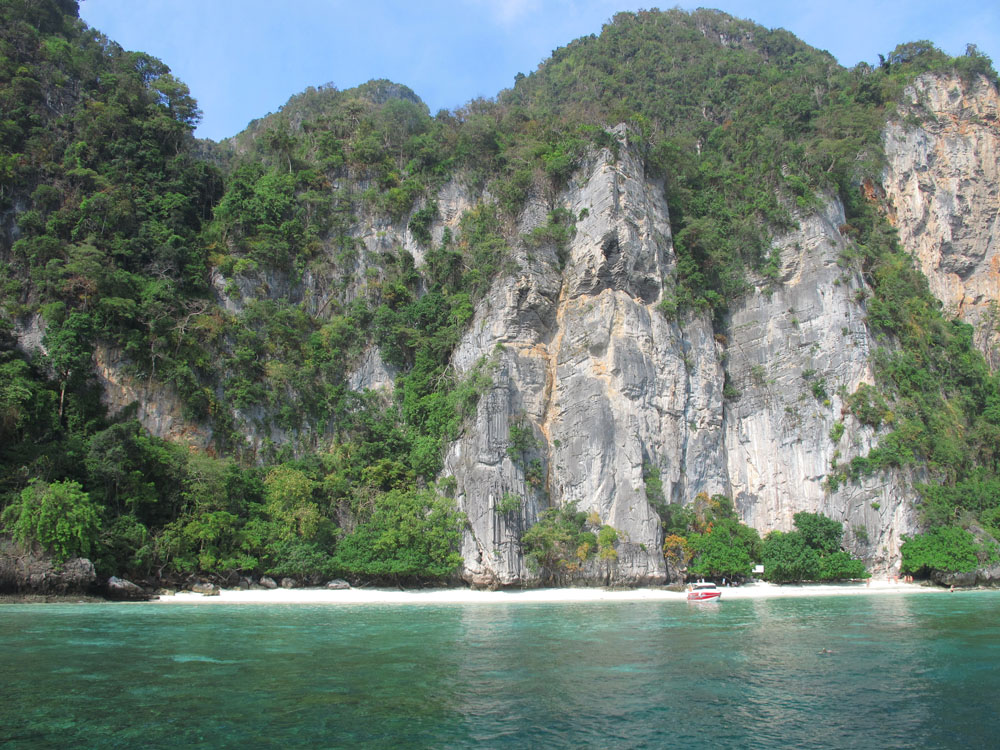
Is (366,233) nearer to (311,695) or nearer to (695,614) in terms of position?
(695,614)

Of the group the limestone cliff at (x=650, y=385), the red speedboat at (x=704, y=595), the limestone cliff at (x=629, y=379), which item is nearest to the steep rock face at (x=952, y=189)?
the limestone cliff at (x=629, y=379)

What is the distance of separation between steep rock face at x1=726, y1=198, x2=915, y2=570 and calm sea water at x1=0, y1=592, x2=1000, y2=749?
1681cm

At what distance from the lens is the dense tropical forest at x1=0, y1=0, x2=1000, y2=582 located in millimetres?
30219

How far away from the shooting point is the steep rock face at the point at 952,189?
5012cm

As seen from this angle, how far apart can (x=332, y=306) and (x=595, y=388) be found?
1938 centimetres

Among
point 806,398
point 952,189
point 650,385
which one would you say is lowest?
point 806,398

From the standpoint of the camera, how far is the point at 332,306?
43625 mm

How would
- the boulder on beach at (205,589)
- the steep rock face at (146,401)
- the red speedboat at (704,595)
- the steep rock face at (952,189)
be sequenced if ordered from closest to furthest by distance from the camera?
the boulder on beach at (205,589), the red speedboat at (704,595), the steep rock face at (146,401), the steep rock face at (952,189)

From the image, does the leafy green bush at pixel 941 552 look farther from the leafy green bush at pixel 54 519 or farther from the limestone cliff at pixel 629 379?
the leafy green bush at pixel 54 519

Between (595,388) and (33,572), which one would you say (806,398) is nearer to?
(595,388)

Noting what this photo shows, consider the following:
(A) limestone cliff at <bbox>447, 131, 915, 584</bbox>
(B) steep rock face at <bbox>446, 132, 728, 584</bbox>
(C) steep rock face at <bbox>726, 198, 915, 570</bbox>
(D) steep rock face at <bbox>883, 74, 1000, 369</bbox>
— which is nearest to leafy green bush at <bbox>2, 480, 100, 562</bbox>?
(B) steep rock face at <bbox>446, 132, 728, 584</bbox>

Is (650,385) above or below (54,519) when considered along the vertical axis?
above

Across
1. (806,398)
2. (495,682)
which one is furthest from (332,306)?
(495,682)

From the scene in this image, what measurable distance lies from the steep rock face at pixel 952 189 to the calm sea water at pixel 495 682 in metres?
39.1
